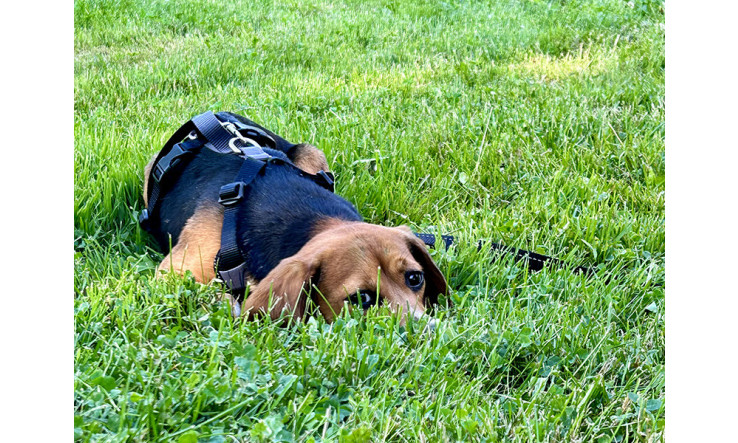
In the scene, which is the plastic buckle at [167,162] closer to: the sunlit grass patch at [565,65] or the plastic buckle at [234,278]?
the plastic buckle at [234,278]

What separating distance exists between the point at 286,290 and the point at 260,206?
695 mm

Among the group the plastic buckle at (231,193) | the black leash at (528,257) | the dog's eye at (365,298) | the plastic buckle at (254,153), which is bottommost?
the black leash at (528,257)

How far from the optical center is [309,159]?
4352 mm

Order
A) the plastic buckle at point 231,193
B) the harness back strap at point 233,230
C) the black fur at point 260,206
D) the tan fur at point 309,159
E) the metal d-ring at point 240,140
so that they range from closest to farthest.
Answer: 1. the harness back strap at point 233,230
2. the black fur at point 260,206
3. the plastic buckle at point 231,193
4. the metal d-ring at point 240,140
5. the tan fur at point 309,159

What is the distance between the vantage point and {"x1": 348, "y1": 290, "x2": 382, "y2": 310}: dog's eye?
2.79 m

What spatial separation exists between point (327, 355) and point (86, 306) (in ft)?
3.08

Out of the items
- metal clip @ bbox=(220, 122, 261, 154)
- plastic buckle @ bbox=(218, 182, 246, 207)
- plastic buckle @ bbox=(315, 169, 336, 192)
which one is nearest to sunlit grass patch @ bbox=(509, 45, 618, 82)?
plastic buckle @ bbox=(315, 169, 336, 192)

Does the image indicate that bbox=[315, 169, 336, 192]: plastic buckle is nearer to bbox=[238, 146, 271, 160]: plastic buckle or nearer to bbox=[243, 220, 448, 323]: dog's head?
bbox=[238, 146, 271, 160]: plastic buckle

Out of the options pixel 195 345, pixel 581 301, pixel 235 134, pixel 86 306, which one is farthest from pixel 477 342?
pixel 235 134

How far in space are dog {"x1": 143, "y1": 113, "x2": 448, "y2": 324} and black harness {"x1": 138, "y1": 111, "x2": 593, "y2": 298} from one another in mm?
41

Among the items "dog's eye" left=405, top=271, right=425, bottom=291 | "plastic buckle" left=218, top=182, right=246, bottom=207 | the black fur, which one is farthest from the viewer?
"plastic buckle" left=218, top=182, right=246, bottom=207

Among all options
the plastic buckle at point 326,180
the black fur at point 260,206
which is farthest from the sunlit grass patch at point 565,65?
the black fur at point 260,206

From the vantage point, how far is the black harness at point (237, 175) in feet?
10.3

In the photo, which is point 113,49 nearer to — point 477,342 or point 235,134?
point 235,134
